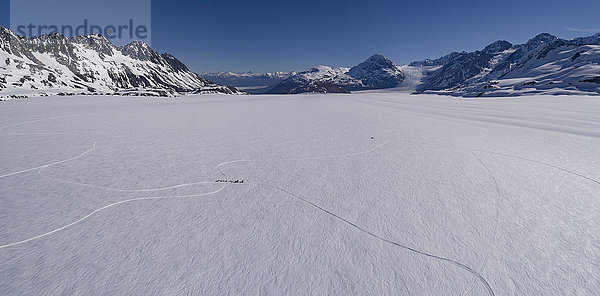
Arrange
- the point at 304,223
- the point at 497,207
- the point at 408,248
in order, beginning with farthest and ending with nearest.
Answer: the point at 497,207
the point at 304,223
the point at 408,248

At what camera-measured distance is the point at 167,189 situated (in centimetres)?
519

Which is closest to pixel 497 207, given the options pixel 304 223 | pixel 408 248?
pixel 408 248

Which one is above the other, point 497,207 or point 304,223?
point 497,207

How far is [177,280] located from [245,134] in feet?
30.5

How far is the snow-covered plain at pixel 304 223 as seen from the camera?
2705mm

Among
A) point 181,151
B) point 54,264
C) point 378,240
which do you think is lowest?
point 54,264

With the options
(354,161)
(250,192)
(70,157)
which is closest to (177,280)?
(250,192)

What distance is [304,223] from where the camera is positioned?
3.84 m

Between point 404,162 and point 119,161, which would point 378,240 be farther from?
point 119,161

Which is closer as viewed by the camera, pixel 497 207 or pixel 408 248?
pixel 408 248

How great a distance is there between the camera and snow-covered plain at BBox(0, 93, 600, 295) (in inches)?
106

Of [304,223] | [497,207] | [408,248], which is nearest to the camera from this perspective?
[408,248]

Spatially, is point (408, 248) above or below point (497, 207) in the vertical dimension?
below

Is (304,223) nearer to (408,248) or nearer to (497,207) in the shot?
(408,248)
